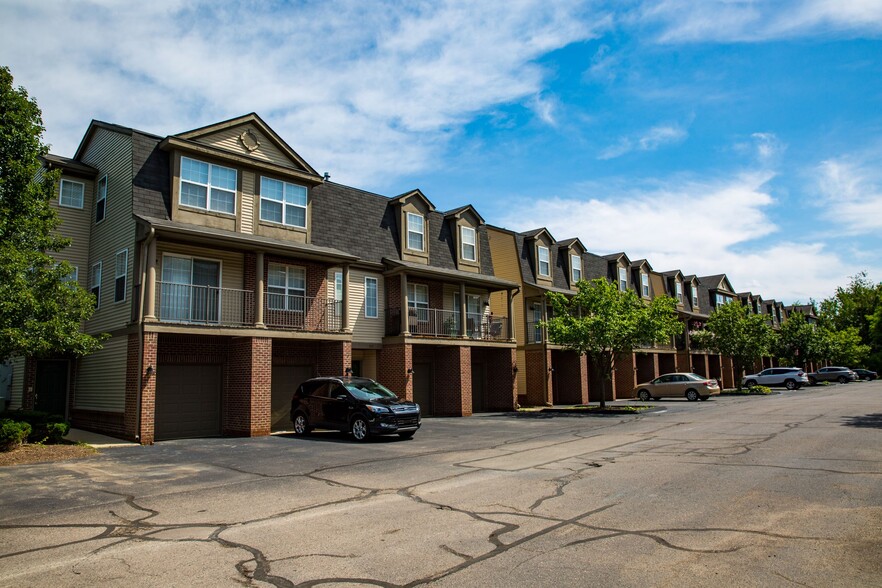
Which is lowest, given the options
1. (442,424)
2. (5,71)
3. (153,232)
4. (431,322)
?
(442,424)

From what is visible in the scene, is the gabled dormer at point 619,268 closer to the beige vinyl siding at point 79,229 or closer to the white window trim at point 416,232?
the white window trim at point 416,232

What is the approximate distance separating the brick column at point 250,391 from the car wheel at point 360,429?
3.65 metres

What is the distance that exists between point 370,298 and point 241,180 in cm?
692

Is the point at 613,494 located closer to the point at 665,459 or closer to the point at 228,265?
the point at 665,459

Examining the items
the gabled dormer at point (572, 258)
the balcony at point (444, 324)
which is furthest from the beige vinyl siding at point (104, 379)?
the gabled dormer at point (572, 258)

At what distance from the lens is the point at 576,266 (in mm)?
36875

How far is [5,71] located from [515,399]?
73.4 feet

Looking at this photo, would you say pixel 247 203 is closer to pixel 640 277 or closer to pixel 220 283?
pixel 220 283

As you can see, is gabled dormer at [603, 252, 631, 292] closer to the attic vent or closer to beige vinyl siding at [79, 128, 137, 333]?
the attic vent

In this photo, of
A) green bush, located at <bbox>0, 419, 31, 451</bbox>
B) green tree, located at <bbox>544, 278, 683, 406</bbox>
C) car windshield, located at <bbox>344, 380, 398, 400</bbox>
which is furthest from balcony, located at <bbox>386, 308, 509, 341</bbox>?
green bush, located at <bbox>0, 419, 31, 451</bbox>

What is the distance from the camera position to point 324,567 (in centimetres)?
579

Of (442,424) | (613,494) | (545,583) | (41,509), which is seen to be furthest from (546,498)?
(442,424)

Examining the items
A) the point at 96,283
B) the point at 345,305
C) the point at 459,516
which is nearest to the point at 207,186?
the point at 96,283

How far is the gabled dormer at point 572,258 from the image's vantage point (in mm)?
36219
